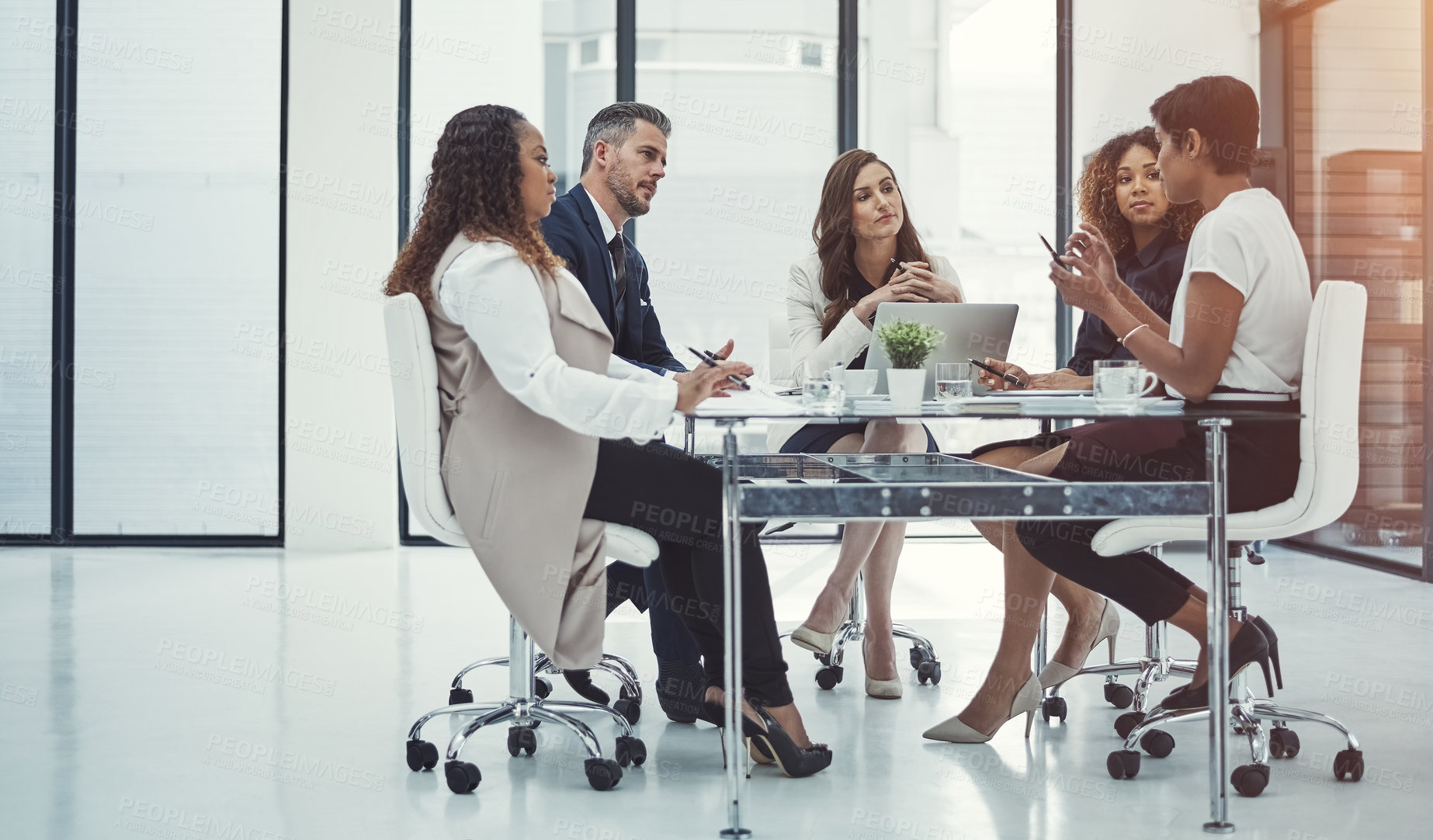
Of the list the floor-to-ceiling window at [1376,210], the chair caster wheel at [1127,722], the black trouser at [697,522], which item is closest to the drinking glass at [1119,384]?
the black trouser at [697,522]

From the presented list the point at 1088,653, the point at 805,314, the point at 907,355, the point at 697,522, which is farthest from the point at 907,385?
the point at 805,314

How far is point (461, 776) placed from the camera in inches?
88.4

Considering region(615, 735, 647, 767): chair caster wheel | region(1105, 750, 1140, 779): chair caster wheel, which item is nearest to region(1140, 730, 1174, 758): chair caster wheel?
region(1105, 750, 1140, 779): chair caster wheel

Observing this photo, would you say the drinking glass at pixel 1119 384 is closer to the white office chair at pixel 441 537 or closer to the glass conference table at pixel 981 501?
the glass conference table at pixel 981 501

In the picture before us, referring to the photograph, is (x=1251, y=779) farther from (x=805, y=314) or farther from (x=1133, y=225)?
(x=805, y=314)

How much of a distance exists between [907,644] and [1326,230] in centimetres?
307

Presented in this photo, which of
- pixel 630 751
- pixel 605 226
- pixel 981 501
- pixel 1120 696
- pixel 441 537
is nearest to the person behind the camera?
pixel 981 501

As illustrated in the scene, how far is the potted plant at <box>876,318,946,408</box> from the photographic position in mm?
2164

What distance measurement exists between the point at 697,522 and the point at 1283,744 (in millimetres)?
1264

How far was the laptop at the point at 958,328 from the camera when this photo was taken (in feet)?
7.95

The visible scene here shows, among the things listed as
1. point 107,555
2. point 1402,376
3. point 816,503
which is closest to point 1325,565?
point 1402,376

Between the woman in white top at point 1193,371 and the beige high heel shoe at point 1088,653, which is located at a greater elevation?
the woman in white top at point 1193,371

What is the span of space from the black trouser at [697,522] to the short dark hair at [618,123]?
105cm

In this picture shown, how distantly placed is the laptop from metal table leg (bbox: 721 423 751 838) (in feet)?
1.90
